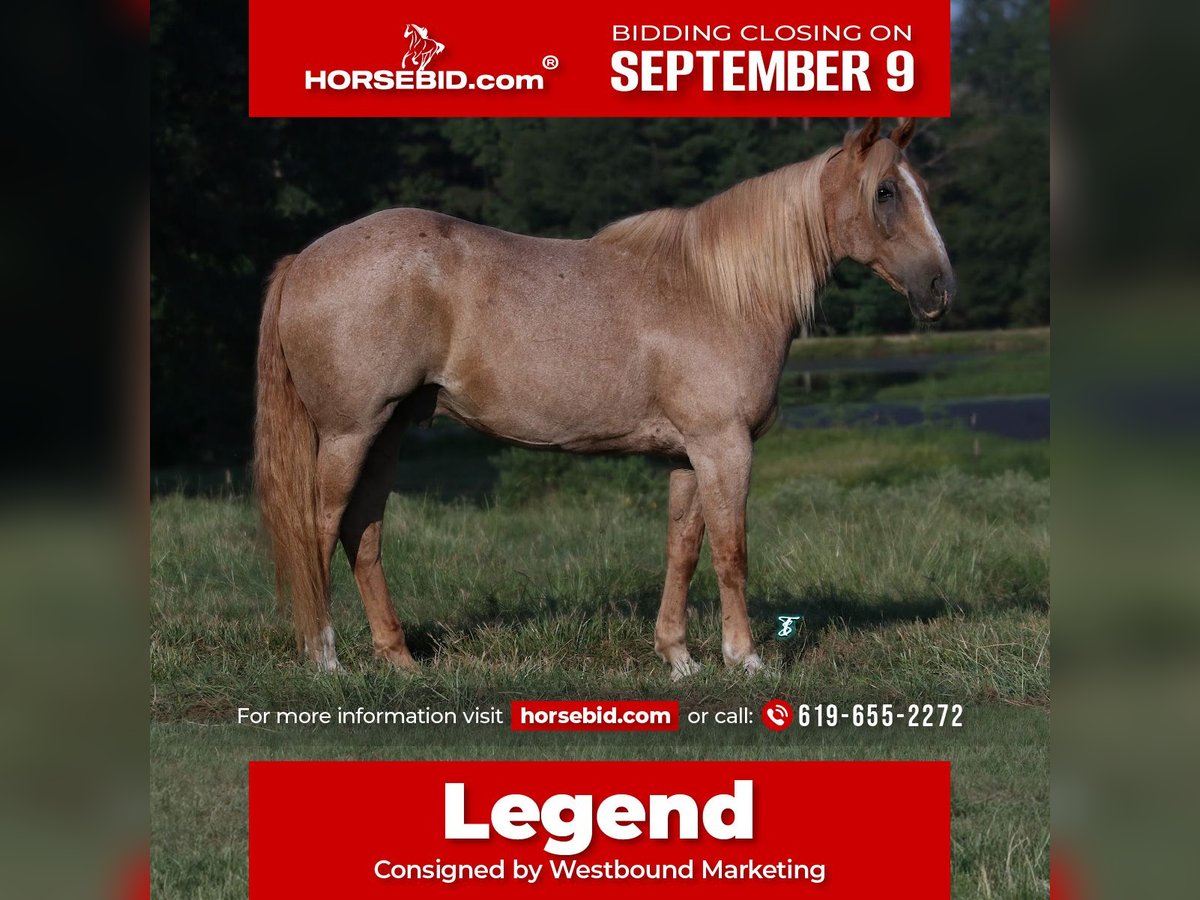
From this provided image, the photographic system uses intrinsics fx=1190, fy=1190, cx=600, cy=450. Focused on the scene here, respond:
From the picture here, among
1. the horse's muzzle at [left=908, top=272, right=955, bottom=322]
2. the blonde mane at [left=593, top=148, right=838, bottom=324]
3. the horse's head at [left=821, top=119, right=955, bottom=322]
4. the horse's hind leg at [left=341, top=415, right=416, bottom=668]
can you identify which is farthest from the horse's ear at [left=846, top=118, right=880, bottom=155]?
the horse's hind leg at [left=341, top=415, right=416, bottom=668]

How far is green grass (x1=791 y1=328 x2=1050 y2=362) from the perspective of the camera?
82.0 ft

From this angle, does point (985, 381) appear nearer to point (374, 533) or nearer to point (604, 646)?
point (604, 646)

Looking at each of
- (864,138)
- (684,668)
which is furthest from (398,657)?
(864,138)

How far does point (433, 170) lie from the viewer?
19812 mm

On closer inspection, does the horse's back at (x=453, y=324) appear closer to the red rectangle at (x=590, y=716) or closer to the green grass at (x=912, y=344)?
the red rectangle at (x=590, y=716)

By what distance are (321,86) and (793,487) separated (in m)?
9.09

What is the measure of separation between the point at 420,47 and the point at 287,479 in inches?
80.2

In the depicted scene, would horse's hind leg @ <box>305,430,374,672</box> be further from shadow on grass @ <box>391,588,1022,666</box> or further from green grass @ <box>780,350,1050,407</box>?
green grass @ <box>780,350,1050,407</box>

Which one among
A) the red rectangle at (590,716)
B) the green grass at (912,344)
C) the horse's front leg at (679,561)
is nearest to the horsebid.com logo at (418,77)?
the horse's front leg at (679,561)

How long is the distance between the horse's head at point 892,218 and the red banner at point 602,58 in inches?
16.7

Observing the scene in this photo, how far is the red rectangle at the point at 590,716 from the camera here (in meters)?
4.38

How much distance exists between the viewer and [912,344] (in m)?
26.3

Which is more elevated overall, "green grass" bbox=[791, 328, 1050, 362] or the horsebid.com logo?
"green grass" bbox=[791, 328, 1050, 362]
